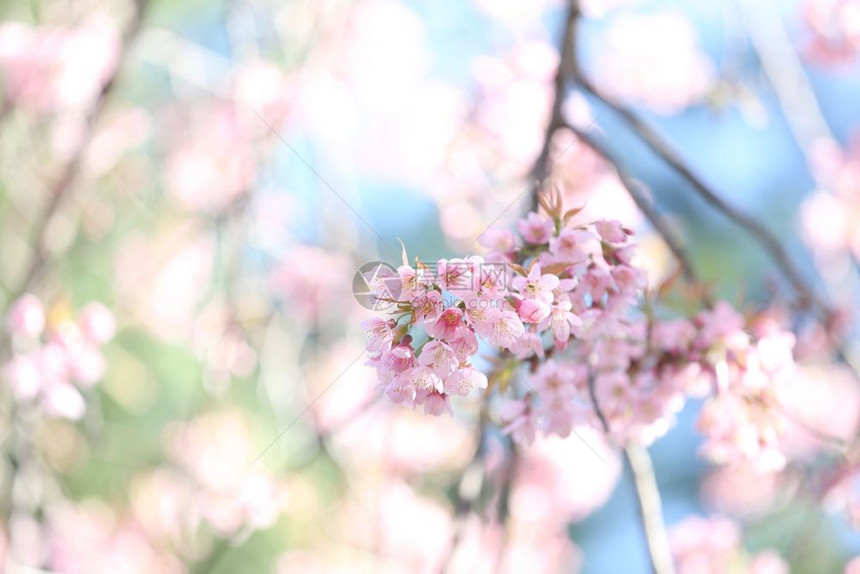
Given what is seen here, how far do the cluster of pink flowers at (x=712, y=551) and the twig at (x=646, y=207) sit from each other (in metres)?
0.51

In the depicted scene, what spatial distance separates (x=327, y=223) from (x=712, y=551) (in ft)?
2.32

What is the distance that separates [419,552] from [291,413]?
314 mm

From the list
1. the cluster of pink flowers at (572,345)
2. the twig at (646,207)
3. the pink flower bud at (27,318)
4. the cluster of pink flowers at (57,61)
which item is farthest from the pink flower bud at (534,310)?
the cluster of pink flowers at (57,61)

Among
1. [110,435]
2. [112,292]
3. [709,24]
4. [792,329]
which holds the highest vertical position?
[709,24]

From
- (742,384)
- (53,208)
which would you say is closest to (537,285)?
(742,384)

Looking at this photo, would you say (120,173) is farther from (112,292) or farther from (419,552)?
(419,552)

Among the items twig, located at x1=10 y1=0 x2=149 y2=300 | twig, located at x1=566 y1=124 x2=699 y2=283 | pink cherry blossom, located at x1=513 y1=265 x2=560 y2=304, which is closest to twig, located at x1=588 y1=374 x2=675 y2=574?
twig, located at x1=566 y1=124 x2=699 y2=283

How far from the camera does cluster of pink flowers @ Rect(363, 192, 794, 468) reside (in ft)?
1.53

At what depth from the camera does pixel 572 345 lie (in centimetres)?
60

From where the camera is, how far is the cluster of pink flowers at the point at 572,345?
47 centimetres

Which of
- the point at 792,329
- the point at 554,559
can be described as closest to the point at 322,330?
the point at 554,559

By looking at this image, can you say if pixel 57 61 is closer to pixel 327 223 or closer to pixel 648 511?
pixel 327 223

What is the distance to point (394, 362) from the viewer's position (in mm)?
470

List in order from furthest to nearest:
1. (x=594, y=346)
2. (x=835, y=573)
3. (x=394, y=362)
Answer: (x=835, y=573) < (x=594, y=346) < (x=394, y=362)
